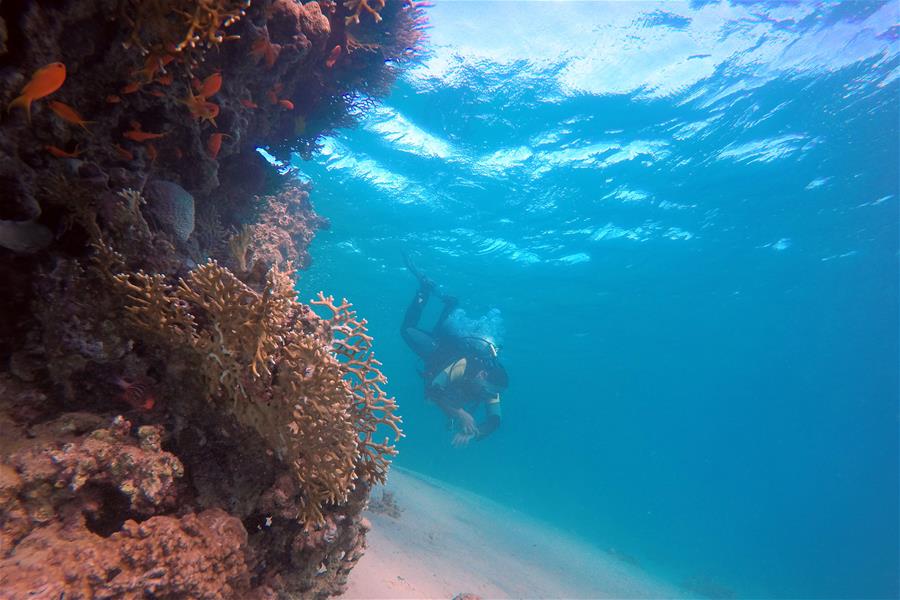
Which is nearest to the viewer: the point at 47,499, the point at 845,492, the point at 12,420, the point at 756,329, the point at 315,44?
the point at 47,499

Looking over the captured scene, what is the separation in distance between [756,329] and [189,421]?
137 feet

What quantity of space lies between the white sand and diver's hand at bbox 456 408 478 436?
2551mm

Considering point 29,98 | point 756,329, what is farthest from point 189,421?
point 756,329

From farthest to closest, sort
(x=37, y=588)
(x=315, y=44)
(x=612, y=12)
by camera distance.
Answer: (x=612, y=12)
(x=315, y=44)
(x=37, y=588)

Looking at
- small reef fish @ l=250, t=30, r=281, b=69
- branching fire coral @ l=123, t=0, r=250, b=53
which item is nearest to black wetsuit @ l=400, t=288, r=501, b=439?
small reef fish @ l=250, t=30, r=281, b=69

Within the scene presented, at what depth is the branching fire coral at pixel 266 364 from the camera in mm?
2689

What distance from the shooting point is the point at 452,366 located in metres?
14.7

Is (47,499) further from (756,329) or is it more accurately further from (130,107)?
(756,329)

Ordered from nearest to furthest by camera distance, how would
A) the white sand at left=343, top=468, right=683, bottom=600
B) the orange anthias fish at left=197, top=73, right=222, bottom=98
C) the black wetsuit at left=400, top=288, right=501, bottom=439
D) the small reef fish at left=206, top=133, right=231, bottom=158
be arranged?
1. the orange anthias fish at left=197, top=73, right=222, bottom=98
2. the small reef fish at left=206, top=133, right=231, bottom=158
3. the white sand at left=343, top=468, right=683, bottom=600
4. the black wetsuit at left=400, top=288, right=501, bottom=439

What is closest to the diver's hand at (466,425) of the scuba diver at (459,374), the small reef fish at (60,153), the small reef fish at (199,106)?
the scuba diver at (459,374)

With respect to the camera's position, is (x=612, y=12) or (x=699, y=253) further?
(x=699, y=253)

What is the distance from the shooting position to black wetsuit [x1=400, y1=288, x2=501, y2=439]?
1469cm

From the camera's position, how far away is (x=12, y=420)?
2533 millimetres

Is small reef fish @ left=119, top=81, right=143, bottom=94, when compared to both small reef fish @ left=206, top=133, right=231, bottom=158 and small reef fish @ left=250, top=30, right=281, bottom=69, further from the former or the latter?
small reef fish @ left=250, top=30, right=281, bottom=69
